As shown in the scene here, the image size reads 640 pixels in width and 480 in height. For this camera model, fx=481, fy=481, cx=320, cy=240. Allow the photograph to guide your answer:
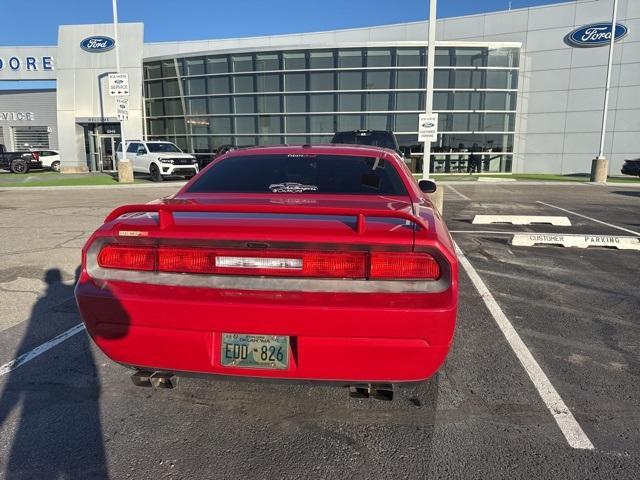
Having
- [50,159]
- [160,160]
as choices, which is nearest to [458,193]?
[160,160]

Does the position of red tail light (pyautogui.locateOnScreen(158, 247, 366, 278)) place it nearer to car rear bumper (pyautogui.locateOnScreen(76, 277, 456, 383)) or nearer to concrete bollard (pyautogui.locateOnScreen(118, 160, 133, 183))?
car rear bumper (pyautogui.locateOnScreen(76, 277, 456, 383))

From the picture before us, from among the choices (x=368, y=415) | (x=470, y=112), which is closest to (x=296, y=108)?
(x=470, y=112)

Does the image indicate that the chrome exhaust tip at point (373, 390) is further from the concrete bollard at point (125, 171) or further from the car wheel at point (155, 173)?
the concrete bollard at point (125, 171)

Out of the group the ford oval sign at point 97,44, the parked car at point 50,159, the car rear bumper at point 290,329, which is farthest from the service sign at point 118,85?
the car rear bumper at point 290,329

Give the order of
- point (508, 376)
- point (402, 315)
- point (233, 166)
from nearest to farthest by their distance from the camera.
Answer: point (402, 315) < point (508, 376) < point (233, 166)

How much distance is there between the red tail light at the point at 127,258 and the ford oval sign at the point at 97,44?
33.5 metres

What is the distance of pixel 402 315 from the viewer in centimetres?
232

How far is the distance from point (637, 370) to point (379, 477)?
7.59ft

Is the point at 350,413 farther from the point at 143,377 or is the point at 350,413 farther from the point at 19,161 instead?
the point at 19,161

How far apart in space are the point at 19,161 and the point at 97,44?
9.27m

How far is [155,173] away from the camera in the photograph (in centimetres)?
2206

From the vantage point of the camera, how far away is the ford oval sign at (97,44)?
3111 cm

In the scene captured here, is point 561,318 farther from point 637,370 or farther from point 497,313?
point 637,370

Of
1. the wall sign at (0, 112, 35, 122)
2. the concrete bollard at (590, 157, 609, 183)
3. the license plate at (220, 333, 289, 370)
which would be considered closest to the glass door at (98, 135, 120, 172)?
the wall sign at (0, 112, 35, 122)
